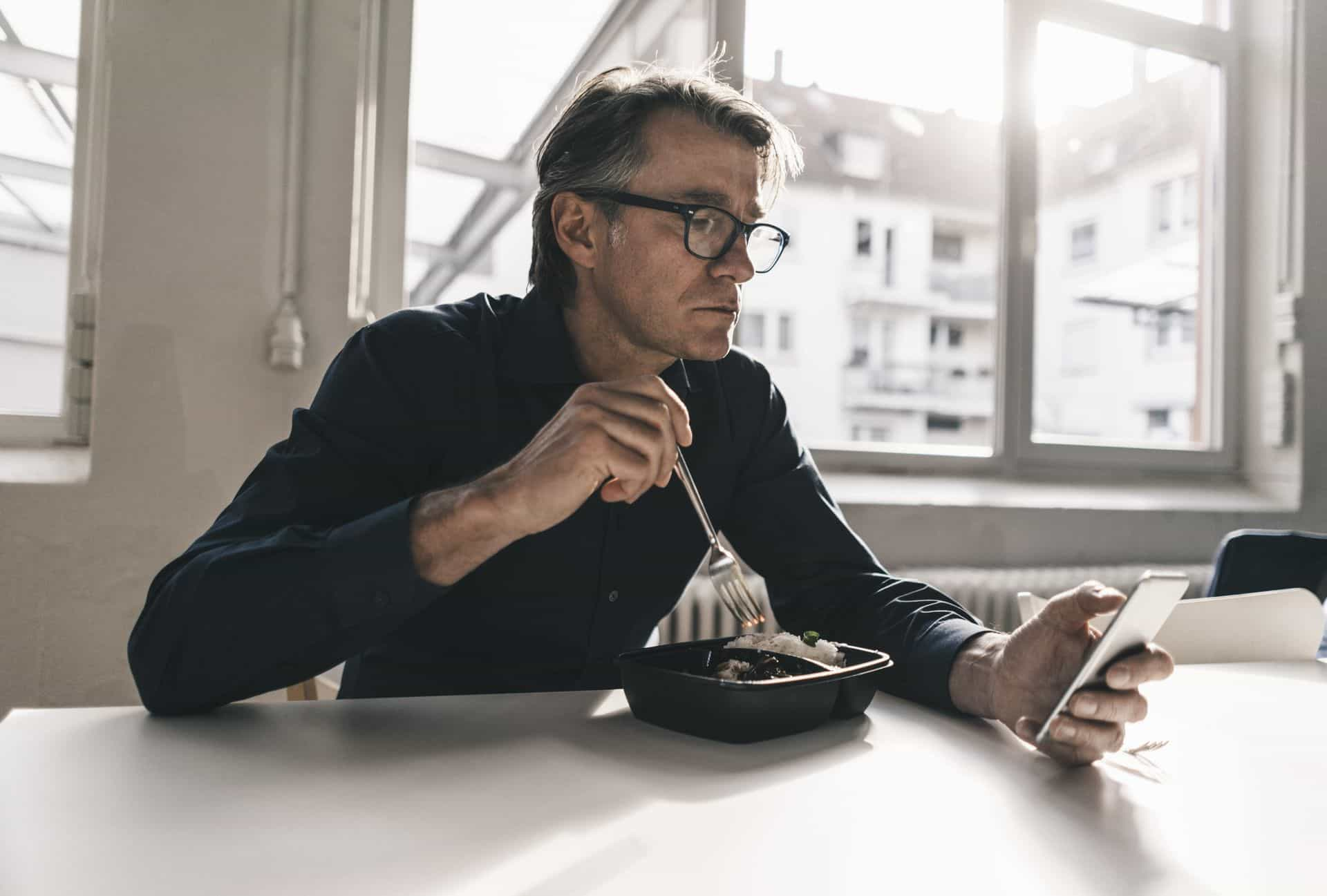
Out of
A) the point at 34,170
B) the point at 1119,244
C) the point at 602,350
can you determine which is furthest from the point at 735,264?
the point at 1119,244

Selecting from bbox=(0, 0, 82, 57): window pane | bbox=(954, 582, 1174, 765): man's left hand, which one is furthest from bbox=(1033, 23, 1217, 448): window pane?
bbox=(0, 0, 82, 57): window pane

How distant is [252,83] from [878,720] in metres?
1.86

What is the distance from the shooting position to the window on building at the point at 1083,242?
3.31 m

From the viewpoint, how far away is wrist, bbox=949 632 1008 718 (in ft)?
3.13

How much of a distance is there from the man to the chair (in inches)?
40.0

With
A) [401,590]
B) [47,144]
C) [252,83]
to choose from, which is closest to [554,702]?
[401,590]

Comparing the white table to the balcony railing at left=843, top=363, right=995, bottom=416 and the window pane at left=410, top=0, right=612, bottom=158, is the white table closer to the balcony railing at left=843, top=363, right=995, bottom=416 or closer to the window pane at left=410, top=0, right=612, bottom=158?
the window pane at left=410, top=0, right=612, bottom=158

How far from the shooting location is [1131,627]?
2.56ft

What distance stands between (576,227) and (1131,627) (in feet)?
3.15

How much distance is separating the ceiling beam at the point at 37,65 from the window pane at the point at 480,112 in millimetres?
758

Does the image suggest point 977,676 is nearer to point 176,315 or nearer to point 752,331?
point 176,315

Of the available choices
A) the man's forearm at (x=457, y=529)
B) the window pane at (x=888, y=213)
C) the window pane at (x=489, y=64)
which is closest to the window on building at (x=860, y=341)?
the window pane at (x=888, y=213)

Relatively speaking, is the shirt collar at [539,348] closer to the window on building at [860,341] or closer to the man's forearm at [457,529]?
the man's forearm at [457,529]

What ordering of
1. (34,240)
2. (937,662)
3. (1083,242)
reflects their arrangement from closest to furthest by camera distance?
1. (937,662)
2. (34,240)
3. (1083,242)
